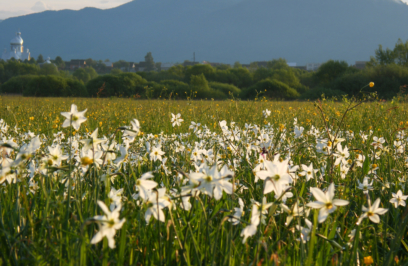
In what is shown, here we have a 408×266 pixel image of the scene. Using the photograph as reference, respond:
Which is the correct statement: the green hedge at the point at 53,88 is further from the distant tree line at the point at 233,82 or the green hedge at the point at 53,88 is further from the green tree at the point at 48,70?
the green tree at the point at 48,70

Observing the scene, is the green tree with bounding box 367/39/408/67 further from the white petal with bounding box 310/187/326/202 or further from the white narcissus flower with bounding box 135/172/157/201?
the white narcissus flower with bounding box 135/172/157/201

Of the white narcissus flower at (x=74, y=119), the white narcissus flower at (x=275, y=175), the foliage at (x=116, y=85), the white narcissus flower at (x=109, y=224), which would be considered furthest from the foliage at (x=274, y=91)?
the white narcissus flower at (x=109, y=224)

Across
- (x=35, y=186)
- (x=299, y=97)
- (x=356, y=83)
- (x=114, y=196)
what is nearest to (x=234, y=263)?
(x=114, y=196)

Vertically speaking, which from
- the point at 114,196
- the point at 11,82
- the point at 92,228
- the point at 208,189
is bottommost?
the point at 92,228

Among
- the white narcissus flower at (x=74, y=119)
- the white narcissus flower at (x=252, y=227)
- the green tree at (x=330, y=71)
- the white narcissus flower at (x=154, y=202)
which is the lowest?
the white narcissus flower at (x=252, y=227)

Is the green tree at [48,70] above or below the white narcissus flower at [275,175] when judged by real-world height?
above

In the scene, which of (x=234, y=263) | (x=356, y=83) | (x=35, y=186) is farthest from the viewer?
(x=356, y=83)

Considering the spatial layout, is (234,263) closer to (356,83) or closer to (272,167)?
(272,167)

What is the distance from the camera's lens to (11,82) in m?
32.7

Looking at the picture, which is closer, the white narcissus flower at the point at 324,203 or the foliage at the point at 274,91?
the white narcissus flower at the point at 324,203

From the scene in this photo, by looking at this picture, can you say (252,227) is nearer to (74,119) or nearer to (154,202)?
(154,202)

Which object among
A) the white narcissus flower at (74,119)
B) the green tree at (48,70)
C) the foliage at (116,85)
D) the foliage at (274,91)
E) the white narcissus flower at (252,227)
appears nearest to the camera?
the white narcissus flower at (252,227)

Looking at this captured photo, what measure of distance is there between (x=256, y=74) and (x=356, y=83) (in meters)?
12.7

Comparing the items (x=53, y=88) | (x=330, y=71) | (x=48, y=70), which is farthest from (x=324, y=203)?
(x=48, y=70)
